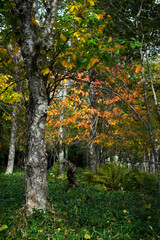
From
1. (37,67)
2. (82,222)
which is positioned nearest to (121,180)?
(82,222)

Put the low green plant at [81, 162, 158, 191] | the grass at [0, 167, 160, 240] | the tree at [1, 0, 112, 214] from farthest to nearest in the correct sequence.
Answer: the low green plant at [81, 162, 158, 191]
the tree at [1, 0, 112, 214]
the grass at [0, 167, 160, 240]

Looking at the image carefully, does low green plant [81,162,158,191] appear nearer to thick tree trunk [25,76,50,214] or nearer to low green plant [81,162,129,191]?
low green plant [81,162,129,191]

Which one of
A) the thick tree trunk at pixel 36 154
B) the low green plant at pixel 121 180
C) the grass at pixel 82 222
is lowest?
the grass at pixel 82 222

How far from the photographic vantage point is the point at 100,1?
7.21m

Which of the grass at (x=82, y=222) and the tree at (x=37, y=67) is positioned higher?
the tree at (x=37, y=67)

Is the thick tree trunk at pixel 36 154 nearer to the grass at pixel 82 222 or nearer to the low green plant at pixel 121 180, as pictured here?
the grass at pixel 82 222

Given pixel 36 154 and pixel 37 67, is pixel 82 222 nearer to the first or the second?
pixel 36 154

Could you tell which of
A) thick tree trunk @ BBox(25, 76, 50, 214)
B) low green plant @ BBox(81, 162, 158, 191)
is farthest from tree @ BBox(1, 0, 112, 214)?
low green plant @ BBox(81, 162, 158, 191)

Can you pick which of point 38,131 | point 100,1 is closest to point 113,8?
point 100,1

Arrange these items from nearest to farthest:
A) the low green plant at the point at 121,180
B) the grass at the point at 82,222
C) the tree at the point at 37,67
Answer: the grass at the point at 82,222, the tree at the point at 37,67, the low green plant at the point at 121,180

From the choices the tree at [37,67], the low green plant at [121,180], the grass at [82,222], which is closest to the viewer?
the grass at [82,222]

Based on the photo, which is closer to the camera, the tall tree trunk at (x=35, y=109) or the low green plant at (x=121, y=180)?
the tall tree trunk at (x=35, y=109)

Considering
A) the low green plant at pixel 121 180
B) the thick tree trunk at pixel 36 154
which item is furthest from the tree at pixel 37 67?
the low green plant at pixel 121 180

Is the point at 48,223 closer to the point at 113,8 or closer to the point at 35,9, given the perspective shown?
the point at 35,9
